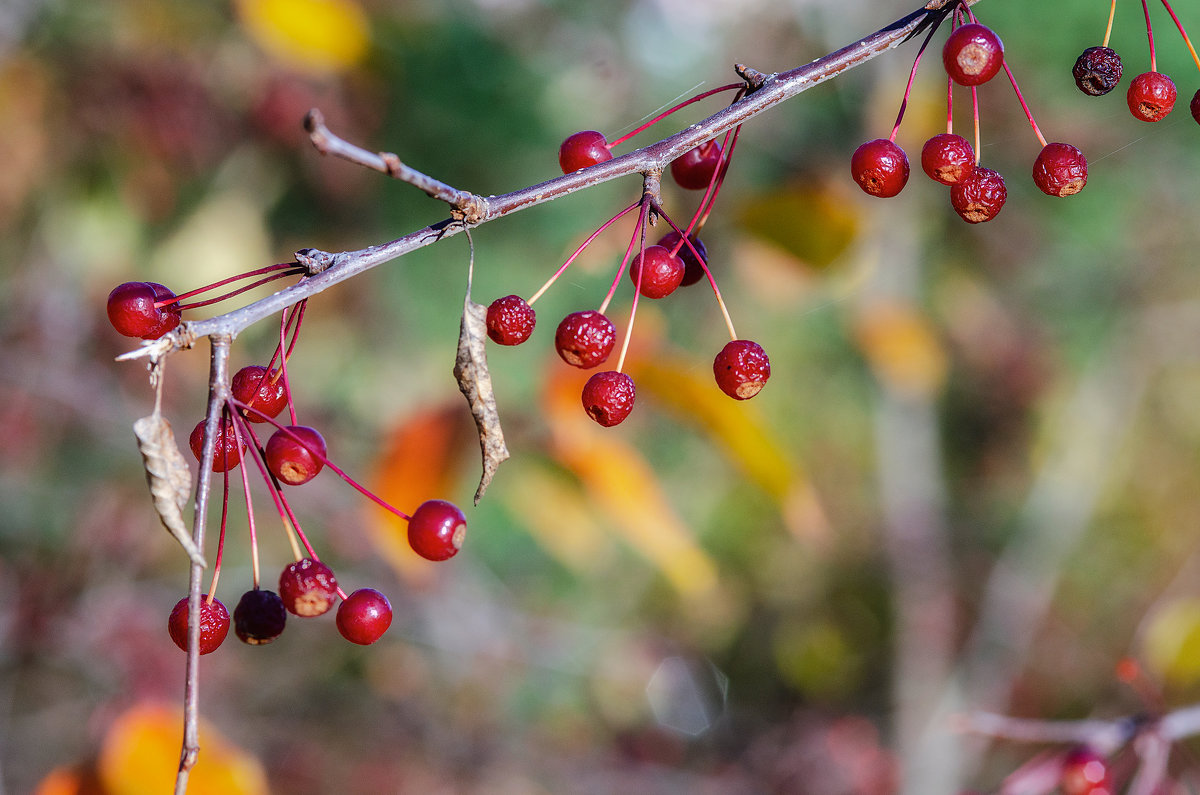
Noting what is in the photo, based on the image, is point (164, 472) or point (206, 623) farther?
point (206, 623)

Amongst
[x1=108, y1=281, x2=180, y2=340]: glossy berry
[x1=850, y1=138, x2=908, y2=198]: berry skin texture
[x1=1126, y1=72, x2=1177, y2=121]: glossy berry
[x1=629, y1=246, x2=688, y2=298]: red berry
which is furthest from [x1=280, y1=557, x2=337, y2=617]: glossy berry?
[x1=1126, y1=72, x2=1177, y2=121]: glossy berry

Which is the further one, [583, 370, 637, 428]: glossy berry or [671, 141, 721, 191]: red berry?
[671, 141, 721, 191]: red berry

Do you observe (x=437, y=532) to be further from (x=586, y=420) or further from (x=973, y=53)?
(x=586, y=420)

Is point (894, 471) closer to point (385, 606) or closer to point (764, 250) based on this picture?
point (764, 250)

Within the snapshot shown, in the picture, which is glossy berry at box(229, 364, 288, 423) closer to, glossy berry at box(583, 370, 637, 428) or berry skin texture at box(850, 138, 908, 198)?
glossy berry at box(583, 370, 637, 428)

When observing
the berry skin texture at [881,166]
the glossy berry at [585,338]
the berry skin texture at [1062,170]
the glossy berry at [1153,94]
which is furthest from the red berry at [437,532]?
the glossy berry at [1153,94]

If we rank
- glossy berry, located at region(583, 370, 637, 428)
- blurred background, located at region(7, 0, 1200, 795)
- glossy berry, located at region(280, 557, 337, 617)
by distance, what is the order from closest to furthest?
1. glossy berry, located at region(280, 557, 337, 617)
2. glossy berry, located at region(583, 370, 637, 428)
3. blurred background, located at region(7, 0, 1200, 795)

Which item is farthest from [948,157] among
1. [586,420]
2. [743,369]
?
[586,420]
